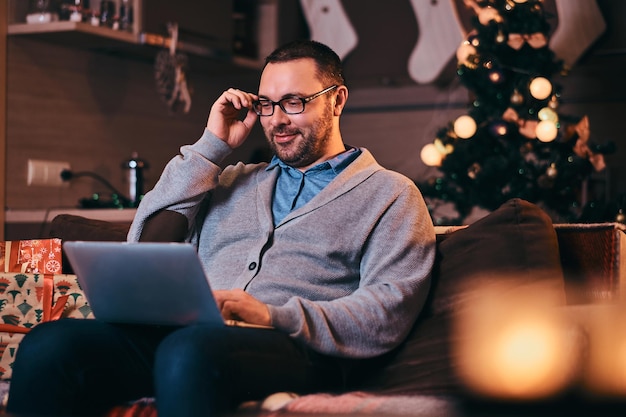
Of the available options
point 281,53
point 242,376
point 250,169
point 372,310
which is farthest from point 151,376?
point 281,53

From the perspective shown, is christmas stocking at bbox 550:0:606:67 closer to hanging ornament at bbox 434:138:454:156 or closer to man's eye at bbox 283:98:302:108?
hanging ornament at bbox 434:138:454:156

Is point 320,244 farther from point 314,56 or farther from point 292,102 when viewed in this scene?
point 314,56

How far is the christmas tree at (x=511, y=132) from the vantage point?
3.75 meters

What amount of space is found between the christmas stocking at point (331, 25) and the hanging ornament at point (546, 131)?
126 cm

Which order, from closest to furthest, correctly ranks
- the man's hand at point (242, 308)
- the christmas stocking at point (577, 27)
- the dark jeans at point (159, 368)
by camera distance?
the dark jeans at point (159, 368) < the man's hand at point (242, 308) < the christmas stocking at point (577, 27)

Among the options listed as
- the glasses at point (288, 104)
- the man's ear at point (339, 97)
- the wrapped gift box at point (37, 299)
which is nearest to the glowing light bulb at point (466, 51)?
the man's ear at point (339, 97)

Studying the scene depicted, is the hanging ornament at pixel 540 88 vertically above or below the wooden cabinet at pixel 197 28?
below

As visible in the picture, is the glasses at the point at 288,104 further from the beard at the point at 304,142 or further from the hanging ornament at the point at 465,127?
the hanging ornament at the point at 465,127

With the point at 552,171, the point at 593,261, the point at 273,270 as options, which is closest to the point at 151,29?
the point at 552,171

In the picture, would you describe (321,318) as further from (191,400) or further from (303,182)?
(303,182)

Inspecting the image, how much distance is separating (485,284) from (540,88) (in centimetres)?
190

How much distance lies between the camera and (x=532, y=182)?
149 inches

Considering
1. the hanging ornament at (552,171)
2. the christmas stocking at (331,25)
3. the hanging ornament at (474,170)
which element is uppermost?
the christmas stocking at (331,25)

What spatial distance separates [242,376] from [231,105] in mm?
788
